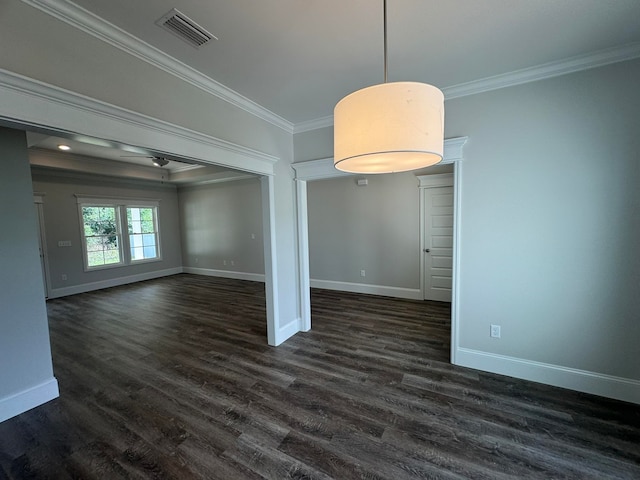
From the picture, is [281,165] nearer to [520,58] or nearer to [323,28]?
[323,28]

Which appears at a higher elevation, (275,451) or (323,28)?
(323,28)

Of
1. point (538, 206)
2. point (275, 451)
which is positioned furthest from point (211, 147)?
point (538, 206)

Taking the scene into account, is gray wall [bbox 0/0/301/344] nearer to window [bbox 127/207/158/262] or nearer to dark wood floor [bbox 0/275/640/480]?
dark wood floor [bbox 0/275/640/480]

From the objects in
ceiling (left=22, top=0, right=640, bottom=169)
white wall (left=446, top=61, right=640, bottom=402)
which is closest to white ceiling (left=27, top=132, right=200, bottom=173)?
ceiling (left=22, top=0, right=640, bottom=169)

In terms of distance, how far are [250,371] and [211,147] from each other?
2.29m

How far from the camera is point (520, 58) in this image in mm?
2137

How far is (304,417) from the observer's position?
2.08 metres

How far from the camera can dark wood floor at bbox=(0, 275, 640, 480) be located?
1.66 m

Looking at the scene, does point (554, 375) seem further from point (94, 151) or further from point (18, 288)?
point (94, 151)

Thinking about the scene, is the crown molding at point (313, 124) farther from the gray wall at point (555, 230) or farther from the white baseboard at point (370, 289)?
the white baseboard at point (370, 289)

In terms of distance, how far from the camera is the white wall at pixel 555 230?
2.14m

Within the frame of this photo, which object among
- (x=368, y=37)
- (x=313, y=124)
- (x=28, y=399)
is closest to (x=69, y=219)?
(x=28, y=399)

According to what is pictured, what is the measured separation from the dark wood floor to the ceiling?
2132 millimetres

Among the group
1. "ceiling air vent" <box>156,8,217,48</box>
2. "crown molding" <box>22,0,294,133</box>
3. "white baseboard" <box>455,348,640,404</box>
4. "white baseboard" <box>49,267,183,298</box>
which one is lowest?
"white baseboard" <box>455,348,640,404</box>
